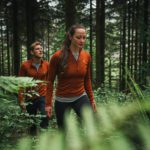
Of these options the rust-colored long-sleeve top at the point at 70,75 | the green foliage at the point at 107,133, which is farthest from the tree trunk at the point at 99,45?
the green foliage at the point at 107,133

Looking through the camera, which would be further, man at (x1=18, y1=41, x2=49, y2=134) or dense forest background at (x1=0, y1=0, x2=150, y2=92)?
dense forest background at (x1=0, y1=0, x2=150, y2=92)

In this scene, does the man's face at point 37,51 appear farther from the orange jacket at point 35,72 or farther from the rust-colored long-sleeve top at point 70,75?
the rust-colored long-sleeve top at point 70,75

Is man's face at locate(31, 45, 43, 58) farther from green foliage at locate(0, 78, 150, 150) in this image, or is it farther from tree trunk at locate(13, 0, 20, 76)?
tree trunk at locate(13, 0, 20, 76)

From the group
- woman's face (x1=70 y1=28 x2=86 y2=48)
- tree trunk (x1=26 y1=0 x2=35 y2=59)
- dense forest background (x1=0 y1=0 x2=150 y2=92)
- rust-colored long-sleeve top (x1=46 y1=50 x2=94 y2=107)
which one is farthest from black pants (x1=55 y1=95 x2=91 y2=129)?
tree trunk (x1=26 y1=0 x2=35 y2=59)

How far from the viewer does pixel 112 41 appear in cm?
3647

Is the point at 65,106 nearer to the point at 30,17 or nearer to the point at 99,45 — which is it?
the point at 99,45

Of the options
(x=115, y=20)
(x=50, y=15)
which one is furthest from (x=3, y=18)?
(x=115, y=20)

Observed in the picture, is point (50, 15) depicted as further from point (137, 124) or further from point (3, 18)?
point (137, 124)

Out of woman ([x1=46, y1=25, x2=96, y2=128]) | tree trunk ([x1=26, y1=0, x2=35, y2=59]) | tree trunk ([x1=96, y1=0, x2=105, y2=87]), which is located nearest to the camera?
woman ([x1=46, y1=25, x2=96, y2=128])

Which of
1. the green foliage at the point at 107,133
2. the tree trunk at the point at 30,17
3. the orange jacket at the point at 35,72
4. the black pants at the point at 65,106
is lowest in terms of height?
the black pants at the point at 65,106

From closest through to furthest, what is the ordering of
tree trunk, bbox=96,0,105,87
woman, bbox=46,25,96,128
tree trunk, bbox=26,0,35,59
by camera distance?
woman, bbox=46,25,96,128 < tree trunk, bbox=96,0,105,87 < tree trunk, bbox=26,0,35,59

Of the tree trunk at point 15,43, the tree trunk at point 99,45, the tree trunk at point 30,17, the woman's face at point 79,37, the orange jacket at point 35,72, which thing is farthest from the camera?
the tree trunk at point 15,43

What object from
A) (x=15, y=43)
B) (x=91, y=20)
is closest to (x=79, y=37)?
(x=15, y=43)

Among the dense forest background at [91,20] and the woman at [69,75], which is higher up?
the dense forest background at [91,20]
